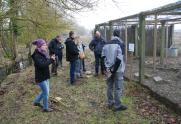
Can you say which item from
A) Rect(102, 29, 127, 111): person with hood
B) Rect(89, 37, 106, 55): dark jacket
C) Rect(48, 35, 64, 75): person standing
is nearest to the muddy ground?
Rect(102, 29, 127, 111): person with hood

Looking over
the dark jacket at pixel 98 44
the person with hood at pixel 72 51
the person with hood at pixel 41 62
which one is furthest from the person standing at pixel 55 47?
the person with hood at pixel 41 62

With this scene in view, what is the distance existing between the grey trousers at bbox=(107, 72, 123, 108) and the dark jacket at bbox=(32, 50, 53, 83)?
Result: 154 centimetres

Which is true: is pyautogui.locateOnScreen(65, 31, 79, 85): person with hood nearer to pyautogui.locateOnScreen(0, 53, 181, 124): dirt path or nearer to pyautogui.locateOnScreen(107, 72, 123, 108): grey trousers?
pyautogui.locateOnScreen(0, 53, 181, 124): dirt path

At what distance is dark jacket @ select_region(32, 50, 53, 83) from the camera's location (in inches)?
277

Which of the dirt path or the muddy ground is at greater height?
the muddy ground

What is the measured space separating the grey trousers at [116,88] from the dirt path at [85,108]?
251 millimetres

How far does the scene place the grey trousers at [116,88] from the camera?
715cm

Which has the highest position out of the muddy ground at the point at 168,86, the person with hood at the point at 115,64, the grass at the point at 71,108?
the person with hood at the point at 115,64

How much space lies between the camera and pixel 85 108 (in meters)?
7.78

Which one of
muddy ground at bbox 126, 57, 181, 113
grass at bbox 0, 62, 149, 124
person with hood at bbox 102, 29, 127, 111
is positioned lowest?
grass at bbox 0, 62, 149, 124

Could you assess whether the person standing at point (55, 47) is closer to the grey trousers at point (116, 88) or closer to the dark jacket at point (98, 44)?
the dark jacket at point (98, 44)

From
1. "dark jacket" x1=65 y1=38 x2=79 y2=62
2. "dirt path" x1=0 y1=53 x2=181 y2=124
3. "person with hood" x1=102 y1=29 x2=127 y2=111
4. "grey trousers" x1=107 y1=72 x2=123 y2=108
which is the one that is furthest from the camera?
"dark jacket" x1=65 y1=38 x2=79 y2=62

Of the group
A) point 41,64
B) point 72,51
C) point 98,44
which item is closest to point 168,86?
point 72,51

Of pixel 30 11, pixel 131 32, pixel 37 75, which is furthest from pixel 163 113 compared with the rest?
pixel 131 32
